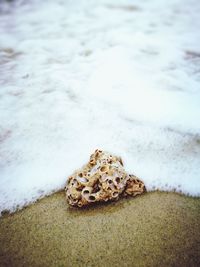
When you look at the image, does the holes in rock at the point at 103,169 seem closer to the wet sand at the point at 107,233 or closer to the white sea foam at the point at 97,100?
the wet sand at the point at 107,233

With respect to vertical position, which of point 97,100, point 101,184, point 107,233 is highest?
point 101,184

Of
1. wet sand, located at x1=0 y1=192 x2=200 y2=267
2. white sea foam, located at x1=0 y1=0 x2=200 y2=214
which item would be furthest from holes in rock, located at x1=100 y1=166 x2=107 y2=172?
white sea foam, located at x1=0 y1=0 x2=200 y2=214

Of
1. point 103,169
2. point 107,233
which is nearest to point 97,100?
point 103,169

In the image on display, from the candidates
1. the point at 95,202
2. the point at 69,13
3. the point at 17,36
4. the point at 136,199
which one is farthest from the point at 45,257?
the point at 69,13

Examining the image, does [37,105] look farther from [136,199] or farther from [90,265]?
[90,265]

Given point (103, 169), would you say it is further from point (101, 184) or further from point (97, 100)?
point (97, 100)

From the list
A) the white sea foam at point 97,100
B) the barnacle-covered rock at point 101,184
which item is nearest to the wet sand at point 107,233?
the barnacle-covered rock at point 101,184
